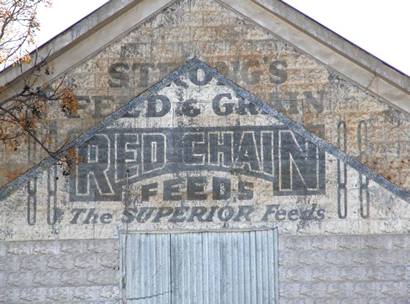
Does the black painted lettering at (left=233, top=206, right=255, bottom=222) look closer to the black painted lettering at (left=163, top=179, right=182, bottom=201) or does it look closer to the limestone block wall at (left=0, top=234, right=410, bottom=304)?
the limestone block wall at (left=0, top=234, right=410, bottom=304)

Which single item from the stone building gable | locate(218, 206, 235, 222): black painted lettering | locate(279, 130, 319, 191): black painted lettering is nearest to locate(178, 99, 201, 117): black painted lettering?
the stone building gable

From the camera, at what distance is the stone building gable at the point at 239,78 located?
64.7 feet

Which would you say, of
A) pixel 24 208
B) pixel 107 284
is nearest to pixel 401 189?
pixel 107 284

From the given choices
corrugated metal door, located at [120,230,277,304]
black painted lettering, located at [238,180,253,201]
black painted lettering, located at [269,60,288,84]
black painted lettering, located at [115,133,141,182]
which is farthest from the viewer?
black painted lettering, located at [269,60,288,84]

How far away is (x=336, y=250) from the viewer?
19.5m

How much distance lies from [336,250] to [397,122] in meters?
2.48

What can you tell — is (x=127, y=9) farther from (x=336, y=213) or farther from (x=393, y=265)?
(x=393, y=265)

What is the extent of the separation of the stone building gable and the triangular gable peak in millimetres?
227

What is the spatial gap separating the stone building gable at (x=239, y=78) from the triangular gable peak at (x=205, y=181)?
0.23 m

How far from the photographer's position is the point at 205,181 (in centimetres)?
1975

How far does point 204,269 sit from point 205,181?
1535mm

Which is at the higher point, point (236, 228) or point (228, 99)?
point (228, 99)

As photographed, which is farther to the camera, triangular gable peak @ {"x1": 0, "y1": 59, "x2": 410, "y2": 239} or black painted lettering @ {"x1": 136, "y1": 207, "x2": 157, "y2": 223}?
black painted lettering @ {"x1": 136, "y1": 207, "x2": 157, "y2": 223}

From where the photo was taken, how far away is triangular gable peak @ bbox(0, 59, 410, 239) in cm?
1962
